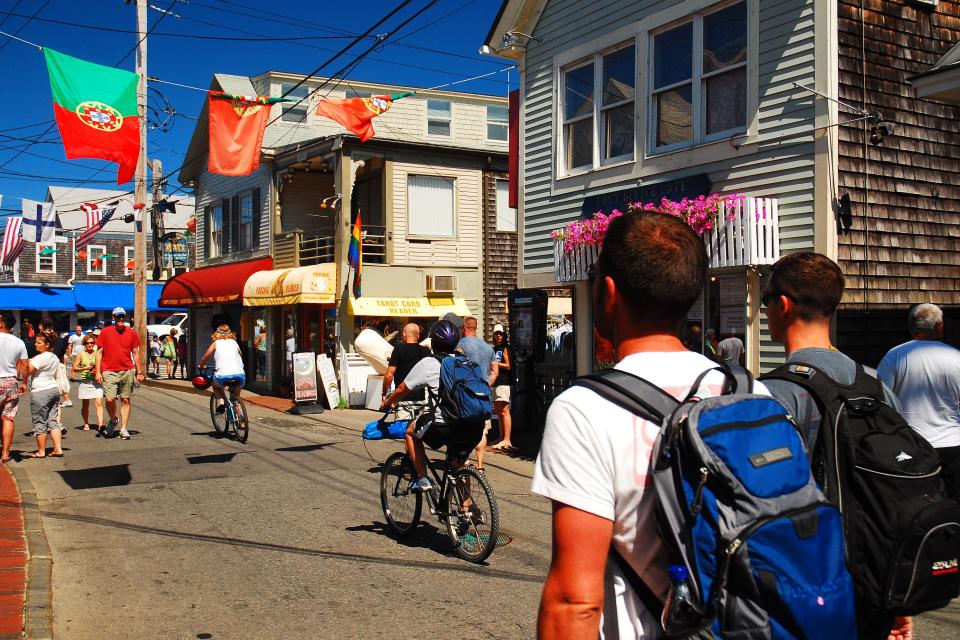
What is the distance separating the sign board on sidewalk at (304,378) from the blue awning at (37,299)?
2762 centimetres

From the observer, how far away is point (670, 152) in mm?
11492

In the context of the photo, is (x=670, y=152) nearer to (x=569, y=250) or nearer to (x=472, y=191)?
(x=569, y=250)

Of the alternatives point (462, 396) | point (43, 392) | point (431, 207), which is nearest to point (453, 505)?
point (462, 396)

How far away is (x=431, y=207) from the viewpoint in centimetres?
2191

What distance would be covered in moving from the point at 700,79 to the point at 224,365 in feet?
27.4

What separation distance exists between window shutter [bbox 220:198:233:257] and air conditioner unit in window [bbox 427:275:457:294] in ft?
29.7

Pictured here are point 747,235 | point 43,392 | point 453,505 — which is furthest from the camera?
point 43,392

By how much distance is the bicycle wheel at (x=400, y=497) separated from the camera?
746 centimetres

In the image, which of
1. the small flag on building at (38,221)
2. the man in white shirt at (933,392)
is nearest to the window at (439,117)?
the small flag on building at (38,221)

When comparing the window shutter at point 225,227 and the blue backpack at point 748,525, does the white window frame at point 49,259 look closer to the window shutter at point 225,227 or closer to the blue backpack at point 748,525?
the window shutter at point 225,227

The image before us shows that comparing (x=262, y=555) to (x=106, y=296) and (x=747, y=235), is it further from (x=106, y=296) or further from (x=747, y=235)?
(x=106, y=296)

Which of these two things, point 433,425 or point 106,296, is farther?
point 106,296

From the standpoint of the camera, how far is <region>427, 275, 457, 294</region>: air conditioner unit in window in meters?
21.3

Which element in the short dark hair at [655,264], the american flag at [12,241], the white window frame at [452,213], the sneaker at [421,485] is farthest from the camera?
the american flag at [12,241]
